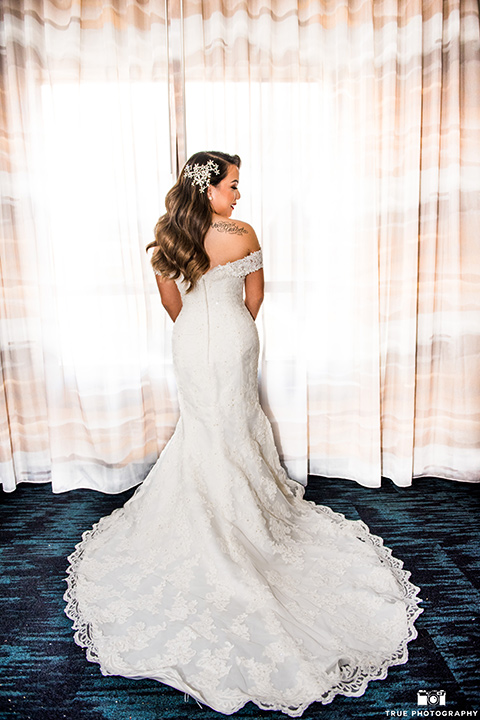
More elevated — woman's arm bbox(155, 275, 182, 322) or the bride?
woman's arm bbox(155, 275, 182, 322)

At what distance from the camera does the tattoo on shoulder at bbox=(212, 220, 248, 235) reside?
2.25 meters

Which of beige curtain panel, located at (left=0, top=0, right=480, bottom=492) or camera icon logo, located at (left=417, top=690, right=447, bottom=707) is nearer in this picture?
camera icon logo, located at (left=417, top=690, right=447, bottom=707)

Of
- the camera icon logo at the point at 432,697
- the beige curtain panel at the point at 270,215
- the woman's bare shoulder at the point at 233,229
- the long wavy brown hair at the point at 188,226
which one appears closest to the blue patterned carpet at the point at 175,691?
the camera icon logo at the point at 432,697

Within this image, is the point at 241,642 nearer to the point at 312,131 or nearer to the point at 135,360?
the point at 135,360

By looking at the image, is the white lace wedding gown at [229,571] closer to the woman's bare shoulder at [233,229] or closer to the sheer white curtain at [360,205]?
the woman's bare shoulder at [233,229]

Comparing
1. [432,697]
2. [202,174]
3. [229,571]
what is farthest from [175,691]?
[202,174]

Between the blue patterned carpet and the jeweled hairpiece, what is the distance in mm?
1762

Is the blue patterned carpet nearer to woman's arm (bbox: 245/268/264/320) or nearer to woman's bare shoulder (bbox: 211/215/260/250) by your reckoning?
woman's arm (bbox: 245/268/264/320)

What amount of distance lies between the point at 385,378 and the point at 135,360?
4.77 feet

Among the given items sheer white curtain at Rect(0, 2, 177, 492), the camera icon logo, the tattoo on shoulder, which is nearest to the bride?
the tattoo on shoulder

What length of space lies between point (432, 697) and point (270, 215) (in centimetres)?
233

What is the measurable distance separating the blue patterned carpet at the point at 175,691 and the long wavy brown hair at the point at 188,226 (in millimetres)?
1426

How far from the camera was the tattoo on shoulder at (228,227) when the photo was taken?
2.25 metres

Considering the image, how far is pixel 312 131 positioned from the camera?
9.85ft
